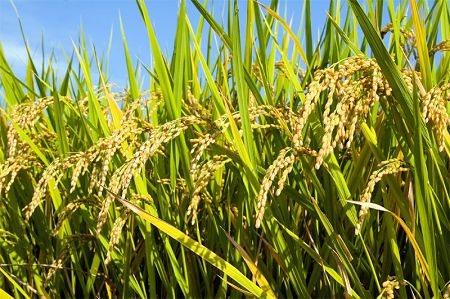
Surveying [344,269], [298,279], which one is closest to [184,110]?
[298,279]

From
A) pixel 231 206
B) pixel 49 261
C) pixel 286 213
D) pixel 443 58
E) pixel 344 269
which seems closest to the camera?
pixel 344 269

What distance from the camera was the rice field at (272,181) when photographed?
1433 millimetres

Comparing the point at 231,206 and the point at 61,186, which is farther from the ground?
the point at 61,186

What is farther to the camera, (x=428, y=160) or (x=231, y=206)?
(x=231, y=206)

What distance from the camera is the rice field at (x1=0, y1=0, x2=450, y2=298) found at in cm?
143

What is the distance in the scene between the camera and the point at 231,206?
83.4 inches

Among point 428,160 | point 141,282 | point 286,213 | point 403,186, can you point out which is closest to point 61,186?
point 141,282

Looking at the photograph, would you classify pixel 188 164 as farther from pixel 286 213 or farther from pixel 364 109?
pixel 364 109

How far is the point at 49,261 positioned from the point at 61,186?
1.06ft

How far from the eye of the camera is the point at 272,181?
1.83m

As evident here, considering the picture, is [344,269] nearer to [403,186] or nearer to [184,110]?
[403,186]

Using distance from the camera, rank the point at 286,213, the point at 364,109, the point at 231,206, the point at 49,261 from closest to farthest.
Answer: the point at 364,109 < the point at 286,213 < the point at 231,206 < the point at 49,261

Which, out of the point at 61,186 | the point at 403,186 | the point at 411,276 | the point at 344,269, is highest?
the point at 61,186

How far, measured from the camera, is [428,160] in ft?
5.26
